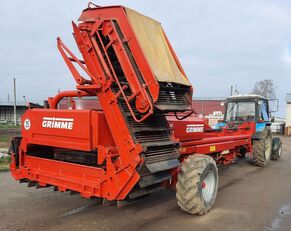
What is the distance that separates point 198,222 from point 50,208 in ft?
8.41

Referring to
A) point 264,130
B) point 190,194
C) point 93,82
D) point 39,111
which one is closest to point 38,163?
point 39,111

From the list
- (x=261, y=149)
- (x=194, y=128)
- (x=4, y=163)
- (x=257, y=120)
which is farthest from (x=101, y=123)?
(x=257, y=120)

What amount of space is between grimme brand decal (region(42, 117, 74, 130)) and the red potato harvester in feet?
0.05

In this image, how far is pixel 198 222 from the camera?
5.41m

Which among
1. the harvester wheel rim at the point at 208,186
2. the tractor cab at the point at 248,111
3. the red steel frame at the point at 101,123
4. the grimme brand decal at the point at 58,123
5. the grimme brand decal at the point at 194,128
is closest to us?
the red steel frame at the point at 101,123

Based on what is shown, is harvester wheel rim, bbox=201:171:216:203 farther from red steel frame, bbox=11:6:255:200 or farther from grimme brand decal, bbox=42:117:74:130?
grimme brand decal, bbox=42:117:74:130

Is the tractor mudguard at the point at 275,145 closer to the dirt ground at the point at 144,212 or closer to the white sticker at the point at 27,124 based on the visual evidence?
the dirt ground at the point at 144,212

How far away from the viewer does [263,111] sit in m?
11.9

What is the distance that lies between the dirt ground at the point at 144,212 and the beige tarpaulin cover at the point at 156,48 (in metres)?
2.20

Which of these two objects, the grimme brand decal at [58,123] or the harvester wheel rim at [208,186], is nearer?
the grimme brand decal at [58,123]

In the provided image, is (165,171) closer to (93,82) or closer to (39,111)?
(93,82)

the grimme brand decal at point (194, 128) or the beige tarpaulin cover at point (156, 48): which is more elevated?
the beige tarpaulin cover at point (156, 48)

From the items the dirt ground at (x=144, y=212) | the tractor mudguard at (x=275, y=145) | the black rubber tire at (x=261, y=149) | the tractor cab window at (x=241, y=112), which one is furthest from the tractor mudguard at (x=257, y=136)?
the dirt ground at (x=144, y=212)

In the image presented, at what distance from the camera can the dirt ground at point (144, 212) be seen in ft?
17.3
